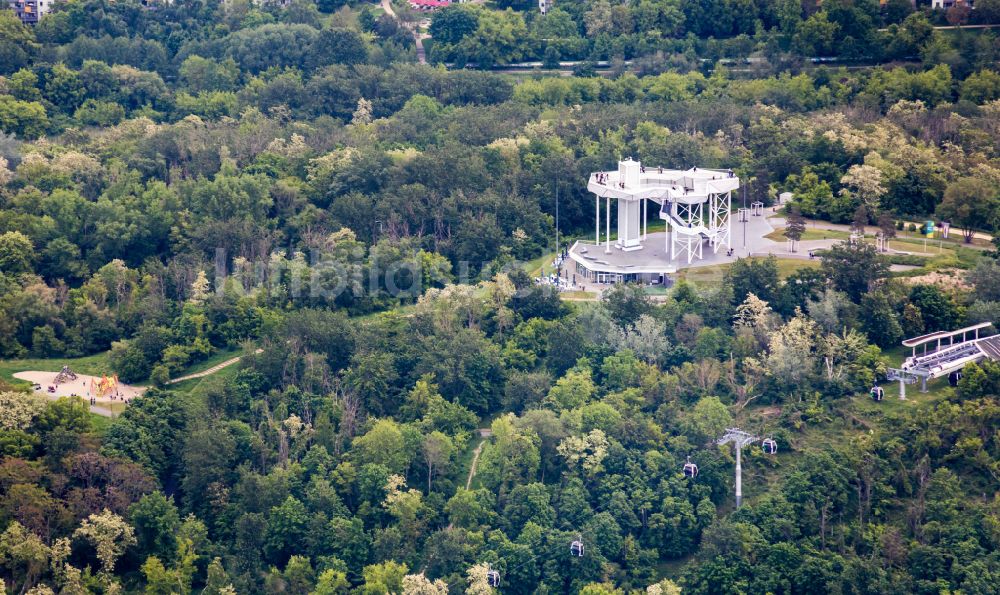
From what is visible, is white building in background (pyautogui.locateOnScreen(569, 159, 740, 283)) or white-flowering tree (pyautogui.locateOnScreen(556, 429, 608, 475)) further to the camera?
white building in background (pyautogui.locateOnScreen(569, 159, 740, 283))

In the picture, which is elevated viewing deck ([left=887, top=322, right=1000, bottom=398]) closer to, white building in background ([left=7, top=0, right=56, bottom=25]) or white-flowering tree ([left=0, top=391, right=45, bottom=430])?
white-flowering tree ([left=0, top=391, right=45, bottom=430])

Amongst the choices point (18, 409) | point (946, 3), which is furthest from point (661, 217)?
point (946, 3)

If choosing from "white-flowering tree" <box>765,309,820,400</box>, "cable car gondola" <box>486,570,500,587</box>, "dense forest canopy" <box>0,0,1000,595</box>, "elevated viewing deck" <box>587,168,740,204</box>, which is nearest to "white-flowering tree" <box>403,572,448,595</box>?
"dense forest canopy" <box>0,0,1000,595</box>

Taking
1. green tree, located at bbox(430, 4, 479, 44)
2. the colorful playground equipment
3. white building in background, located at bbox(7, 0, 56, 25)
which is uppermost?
white building in background, located at bbox(7, 0, 56, 25)

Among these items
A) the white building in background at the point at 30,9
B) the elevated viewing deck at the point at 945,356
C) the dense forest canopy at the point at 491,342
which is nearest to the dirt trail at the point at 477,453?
the dense forest canopy at the point at 491,342

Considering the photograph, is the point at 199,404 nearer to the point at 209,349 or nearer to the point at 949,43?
the point at 209,349

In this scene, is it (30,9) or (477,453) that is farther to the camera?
(30,9)

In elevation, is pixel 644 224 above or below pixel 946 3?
below

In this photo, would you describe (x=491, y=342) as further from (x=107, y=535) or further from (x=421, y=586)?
(x=107, y=535)
